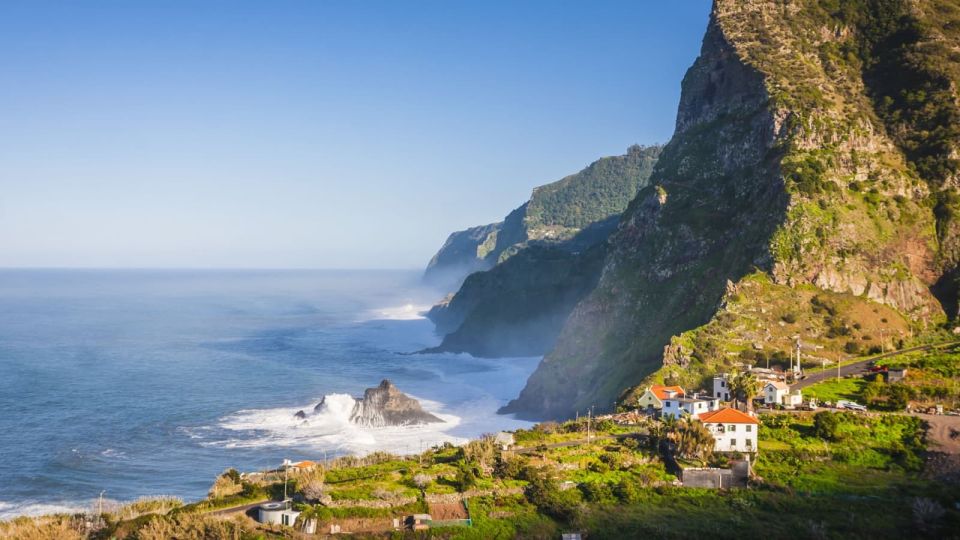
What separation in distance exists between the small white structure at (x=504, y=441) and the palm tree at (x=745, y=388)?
20.3 m

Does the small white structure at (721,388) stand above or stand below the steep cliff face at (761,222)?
below

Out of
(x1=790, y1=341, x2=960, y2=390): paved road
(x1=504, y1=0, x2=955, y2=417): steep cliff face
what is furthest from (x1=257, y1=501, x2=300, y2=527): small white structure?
(x1=790, y1=341, x2=960, y2=390): paved road

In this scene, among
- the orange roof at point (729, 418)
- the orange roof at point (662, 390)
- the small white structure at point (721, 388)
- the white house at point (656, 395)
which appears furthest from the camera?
the small white structure at point (721, 388)

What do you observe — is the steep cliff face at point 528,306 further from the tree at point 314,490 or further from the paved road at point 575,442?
the tree at point 314,490

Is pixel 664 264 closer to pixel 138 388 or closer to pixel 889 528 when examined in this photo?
pixel 889 528

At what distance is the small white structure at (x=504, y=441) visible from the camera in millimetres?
58025

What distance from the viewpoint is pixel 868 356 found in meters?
78.2

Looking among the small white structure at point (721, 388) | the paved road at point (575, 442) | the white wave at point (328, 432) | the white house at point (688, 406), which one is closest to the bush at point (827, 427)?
the white house at point (688, 406)

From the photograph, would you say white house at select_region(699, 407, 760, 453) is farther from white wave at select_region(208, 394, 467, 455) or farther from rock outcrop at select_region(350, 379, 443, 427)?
rock outcrop at select_region(350, 379, 443, 427)

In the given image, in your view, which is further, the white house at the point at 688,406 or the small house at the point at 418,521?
the white house at the point at 688,406

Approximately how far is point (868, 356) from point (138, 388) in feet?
317

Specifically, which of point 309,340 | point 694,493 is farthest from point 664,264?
point 309,340

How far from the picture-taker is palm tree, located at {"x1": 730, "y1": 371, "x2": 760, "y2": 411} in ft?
204

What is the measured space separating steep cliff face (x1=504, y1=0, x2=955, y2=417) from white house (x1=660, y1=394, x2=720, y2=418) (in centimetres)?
931
